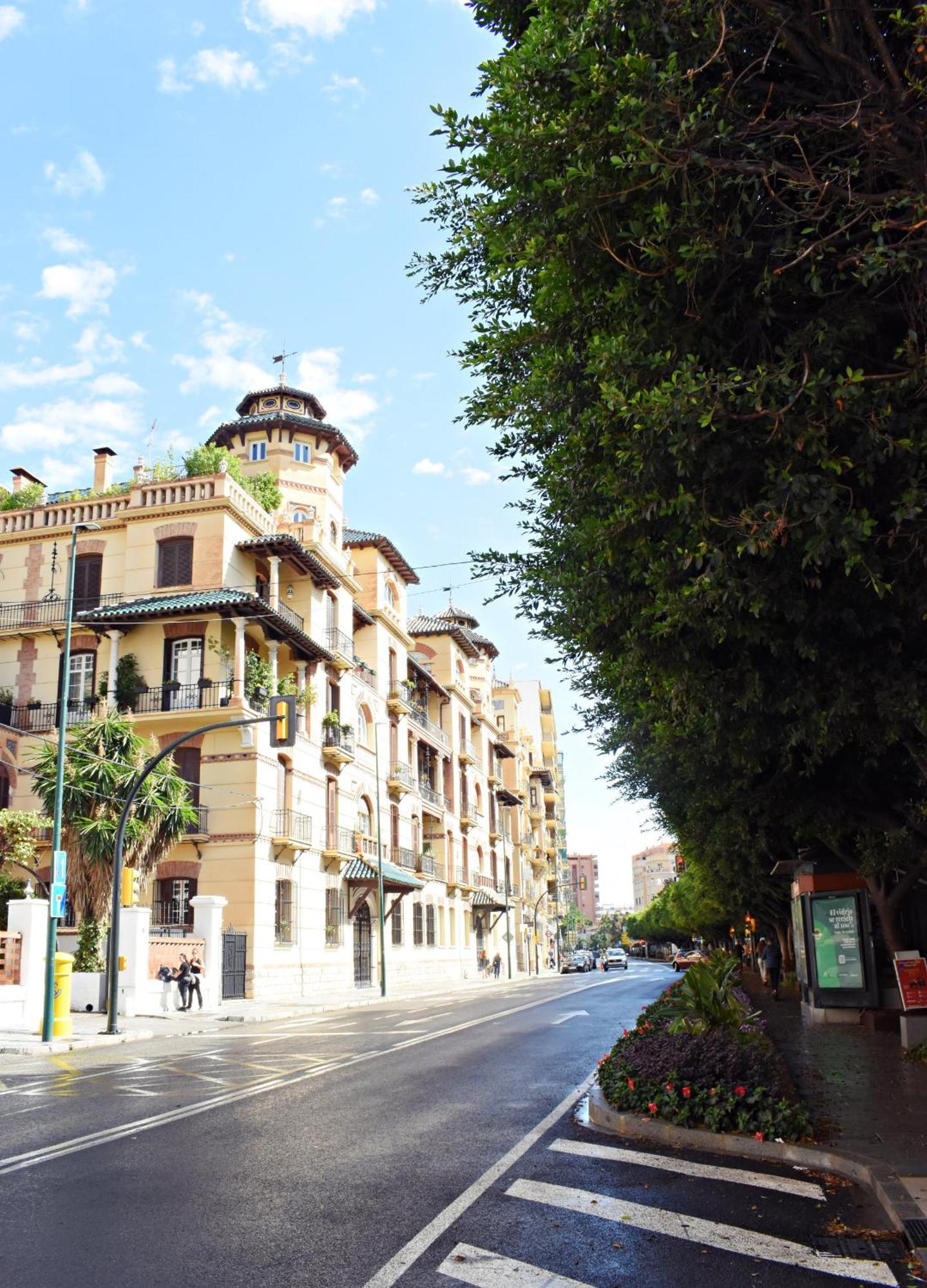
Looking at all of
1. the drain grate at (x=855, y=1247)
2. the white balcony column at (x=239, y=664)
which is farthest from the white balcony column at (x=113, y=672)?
the drain grate at (x=855, y=1247)

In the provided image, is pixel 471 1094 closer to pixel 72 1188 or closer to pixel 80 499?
pixel 72 1188

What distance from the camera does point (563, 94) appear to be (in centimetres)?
698

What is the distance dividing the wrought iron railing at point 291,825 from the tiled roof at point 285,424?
1615 cm

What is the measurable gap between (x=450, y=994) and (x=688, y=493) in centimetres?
3718

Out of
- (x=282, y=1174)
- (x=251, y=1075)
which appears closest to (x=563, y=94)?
(x=282, y=1174)

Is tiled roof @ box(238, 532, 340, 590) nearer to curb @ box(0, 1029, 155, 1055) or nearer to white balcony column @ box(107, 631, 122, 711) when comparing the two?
white balcony column @ box(107, 631, 122, 711)

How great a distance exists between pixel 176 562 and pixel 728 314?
2902cm

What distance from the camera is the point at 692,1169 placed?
26.6 ft

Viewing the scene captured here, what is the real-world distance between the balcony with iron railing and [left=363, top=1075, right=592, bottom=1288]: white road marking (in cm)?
4071

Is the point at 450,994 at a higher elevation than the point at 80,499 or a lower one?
lower

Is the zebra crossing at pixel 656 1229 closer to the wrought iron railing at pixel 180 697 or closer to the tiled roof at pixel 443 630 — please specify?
the wrought iron railing at pixel 180 697

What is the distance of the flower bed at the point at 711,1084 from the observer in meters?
8.99

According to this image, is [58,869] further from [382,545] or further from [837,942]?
[382,545]

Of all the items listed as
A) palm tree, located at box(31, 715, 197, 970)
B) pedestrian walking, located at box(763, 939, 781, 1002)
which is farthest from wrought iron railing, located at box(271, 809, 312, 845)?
pedestrian walking, located at box(763, 939, 781, 1002)
